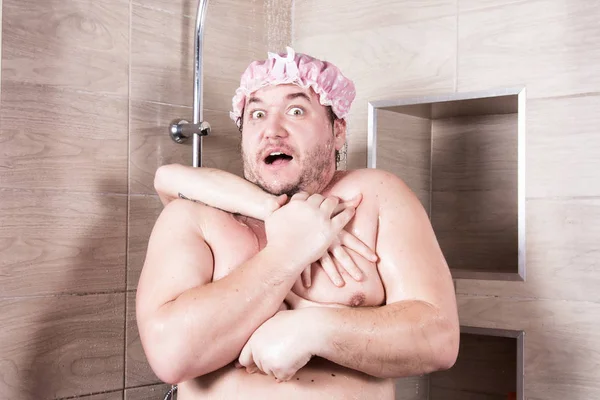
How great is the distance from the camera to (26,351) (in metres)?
1.87

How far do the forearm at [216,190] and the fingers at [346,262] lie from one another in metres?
0.14

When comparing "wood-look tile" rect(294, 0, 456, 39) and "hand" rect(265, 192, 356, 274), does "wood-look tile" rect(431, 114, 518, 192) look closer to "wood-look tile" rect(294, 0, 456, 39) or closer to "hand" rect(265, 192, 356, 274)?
"wood-look tile" rect(294, 0, 456, 39)

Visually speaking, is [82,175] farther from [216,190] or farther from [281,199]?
[281,199]

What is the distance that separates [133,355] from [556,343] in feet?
3.76

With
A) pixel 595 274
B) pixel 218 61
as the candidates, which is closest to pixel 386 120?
pixel 218 61

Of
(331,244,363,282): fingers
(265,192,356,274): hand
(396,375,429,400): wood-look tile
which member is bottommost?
(396,375,429,400): wood-look tile

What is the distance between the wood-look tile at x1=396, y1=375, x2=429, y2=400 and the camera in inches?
98.9

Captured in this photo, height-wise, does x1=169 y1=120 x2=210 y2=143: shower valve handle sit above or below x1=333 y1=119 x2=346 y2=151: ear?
above

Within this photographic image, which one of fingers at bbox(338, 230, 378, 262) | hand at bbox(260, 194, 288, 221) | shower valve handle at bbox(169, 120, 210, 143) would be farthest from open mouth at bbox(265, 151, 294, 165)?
shower valve handle at bbox(169, 120, 210, 143)

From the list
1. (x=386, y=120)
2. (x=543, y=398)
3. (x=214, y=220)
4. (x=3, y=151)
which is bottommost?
(x=543, y=398)

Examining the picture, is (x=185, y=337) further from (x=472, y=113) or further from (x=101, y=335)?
(x=472, y=113)

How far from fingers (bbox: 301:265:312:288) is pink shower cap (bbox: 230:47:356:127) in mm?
384

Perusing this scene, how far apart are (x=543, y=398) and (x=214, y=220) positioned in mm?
1102

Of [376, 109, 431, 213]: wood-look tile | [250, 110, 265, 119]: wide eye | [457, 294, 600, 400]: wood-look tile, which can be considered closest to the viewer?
[250, 110, 265, 119]: wide eye
